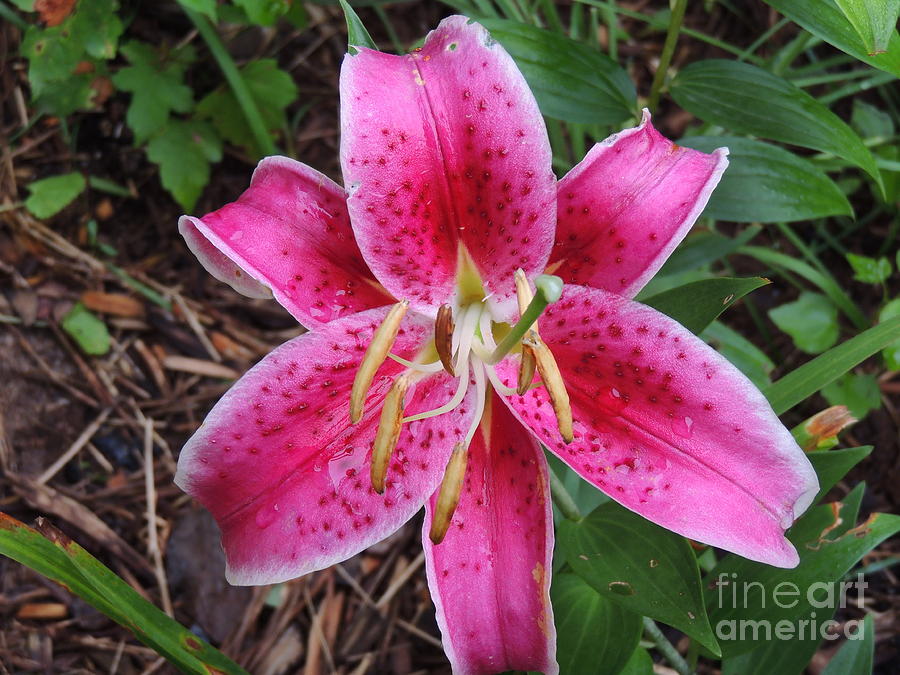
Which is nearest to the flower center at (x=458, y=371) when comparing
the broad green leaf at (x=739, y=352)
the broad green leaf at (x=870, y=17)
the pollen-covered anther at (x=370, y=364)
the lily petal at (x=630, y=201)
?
the pollen-covered anther at (x=370, y=364)

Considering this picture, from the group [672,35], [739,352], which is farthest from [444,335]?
[739,352]

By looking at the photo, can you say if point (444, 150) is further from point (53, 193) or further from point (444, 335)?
point (53, 193)

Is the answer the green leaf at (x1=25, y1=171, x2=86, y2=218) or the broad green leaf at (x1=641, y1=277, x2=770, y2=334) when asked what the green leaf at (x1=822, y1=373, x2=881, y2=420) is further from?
the green leaf at (x1=25, y1=171, x2=86, y2=218)

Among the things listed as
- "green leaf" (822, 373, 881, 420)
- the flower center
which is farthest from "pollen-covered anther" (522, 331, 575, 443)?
Result: "green leaf" (822, 373, 881, 420)

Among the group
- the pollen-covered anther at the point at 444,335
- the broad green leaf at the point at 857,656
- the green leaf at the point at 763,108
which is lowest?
the broad green leaf at the point at 857,656

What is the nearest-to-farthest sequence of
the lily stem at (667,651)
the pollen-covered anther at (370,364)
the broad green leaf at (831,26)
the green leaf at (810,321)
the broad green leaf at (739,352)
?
the pollen-covered anther at (370,364)
the broad green leaf at (831,26)
the lily stem at (667,651)
the broad green leaf at (739,352)
the green leaf at (810,321)

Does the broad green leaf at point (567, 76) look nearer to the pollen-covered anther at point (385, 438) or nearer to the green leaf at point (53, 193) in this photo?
the pollen-covered anther at point (385, 438)

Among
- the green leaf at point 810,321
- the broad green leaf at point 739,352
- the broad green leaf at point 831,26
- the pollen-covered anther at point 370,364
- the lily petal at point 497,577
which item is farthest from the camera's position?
the green leaf at point 810,321
